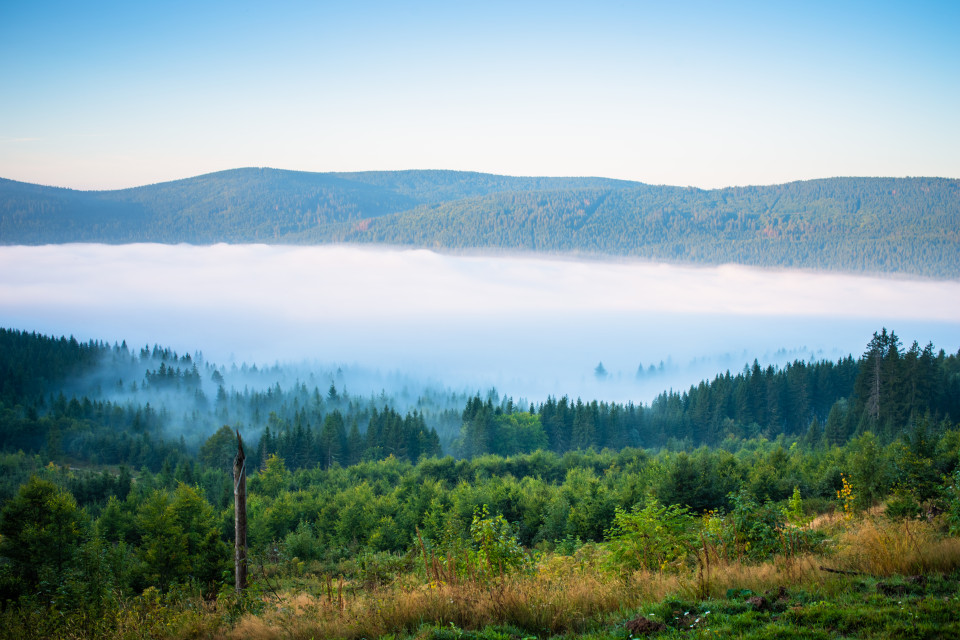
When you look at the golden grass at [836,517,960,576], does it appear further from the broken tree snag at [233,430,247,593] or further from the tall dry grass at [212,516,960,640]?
the broken tree snag at [233,430,247,593]

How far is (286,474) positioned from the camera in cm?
8175

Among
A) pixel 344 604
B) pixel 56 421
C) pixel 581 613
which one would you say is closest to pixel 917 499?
pixel 581 613

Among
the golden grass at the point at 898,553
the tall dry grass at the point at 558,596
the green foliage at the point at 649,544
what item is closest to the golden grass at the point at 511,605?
the tall dry grass at the point at 558,596

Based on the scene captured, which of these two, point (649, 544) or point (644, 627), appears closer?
point (644, 627)

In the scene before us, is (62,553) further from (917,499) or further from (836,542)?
(917,499)

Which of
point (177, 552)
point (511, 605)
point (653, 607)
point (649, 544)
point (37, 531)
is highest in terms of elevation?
point (653, 607)

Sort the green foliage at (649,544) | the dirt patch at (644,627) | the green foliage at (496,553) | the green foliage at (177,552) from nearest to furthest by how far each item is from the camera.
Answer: the dirt patch at (644,627)
the green foliage at (496,553)
the green foliage at (649,544)
the green foliage at (177,552)

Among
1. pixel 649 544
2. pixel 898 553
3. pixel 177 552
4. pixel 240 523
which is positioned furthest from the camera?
pixel 177 552

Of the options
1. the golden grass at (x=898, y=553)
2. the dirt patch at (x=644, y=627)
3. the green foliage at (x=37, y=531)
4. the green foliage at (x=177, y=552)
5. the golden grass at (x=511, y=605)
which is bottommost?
the green foliage at (x=177, y=552)

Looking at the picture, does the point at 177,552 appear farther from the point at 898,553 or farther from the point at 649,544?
the point at 898,553

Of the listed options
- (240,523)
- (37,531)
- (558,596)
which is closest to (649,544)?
(558,596)

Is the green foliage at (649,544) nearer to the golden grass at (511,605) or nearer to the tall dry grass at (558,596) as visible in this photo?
the tall dry grass at (558,596)

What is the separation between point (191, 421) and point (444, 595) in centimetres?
17215

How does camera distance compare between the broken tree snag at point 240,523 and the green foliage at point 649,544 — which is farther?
the green foliage at point 649,544
